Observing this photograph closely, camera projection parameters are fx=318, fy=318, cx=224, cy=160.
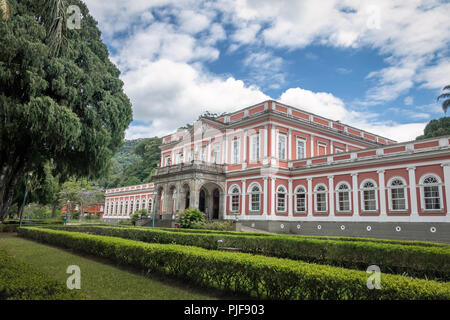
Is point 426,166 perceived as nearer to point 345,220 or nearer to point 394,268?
point 345,220

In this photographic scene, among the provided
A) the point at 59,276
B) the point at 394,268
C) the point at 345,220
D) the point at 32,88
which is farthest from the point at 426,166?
the point at 32,88

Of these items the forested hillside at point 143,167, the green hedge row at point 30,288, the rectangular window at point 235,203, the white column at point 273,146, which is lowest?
the green hedge row at point 30,288

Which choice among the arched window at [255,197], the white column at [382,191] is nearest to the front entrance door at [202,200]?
the arched window at [255,197]

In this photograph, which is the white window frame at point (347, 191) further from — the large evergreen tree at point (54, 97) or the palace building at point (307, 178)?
the large evergreen tree at point (54, 97)

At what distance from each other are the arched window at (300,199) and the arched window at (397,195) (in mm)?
6457

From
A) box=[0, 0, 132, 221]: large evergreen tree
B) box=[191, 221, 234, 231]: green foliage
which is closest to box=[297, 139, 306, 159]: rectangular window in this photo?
box=[191, 221, 234, 231]: green foliage

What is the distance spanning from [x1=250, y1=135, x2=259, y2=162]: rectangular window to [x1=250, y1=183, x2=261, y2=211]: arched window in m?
2.27

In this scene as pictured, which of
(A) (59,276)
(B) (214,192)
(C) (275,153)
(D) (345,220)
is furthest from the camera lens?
(B) (214,192)

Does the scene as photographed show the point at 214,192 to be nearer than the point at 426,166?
No

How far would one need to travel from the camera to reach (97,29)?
66.5 ft

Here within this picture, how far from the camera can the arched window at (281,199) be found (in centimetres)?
2508
